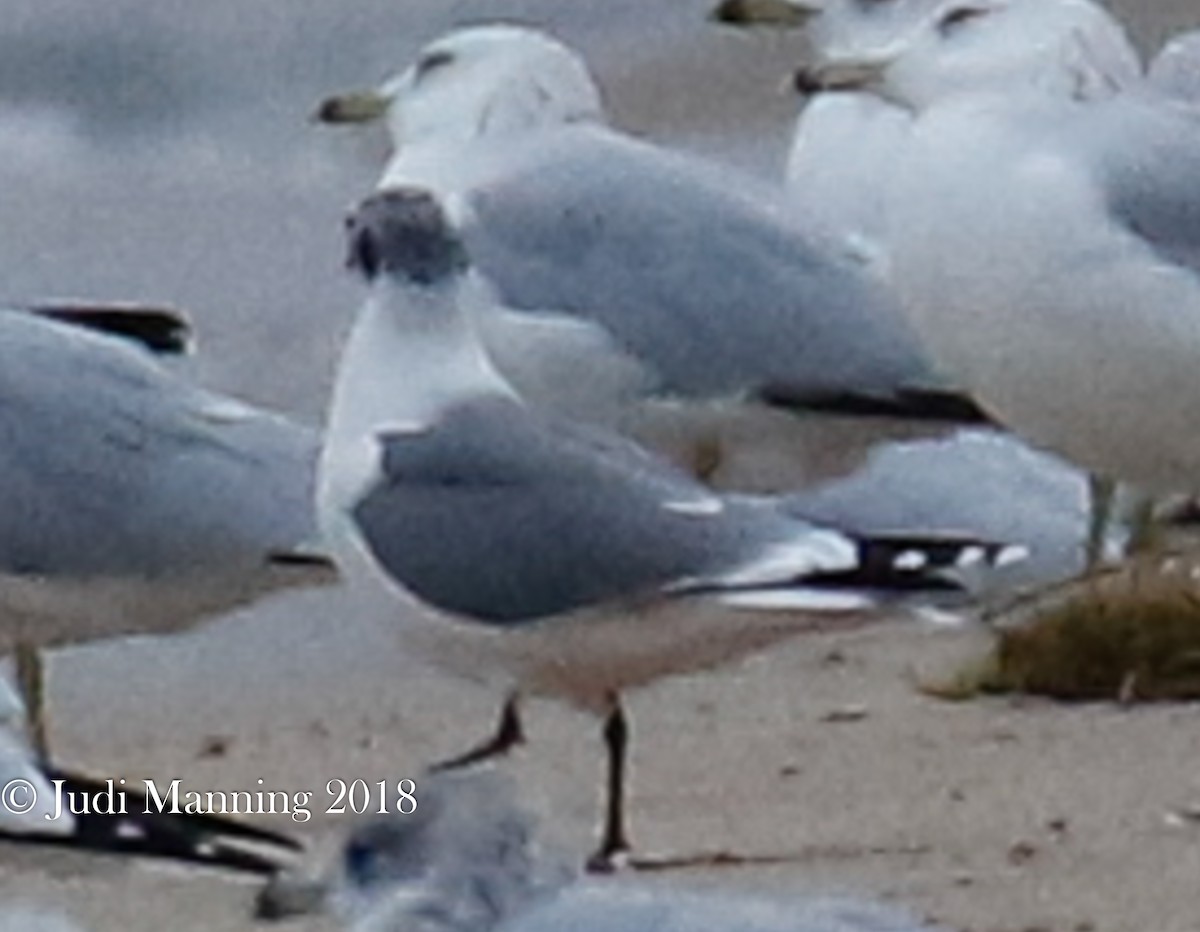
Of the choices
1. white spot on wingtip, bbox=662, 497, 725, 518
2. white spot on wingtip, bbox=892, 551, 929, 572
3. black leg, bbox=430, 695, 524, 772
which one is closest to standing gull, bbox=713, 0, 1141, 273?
black leg, bbox=430, 695, 524, 772

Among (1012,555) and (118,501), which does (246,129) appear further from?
(1012,555)

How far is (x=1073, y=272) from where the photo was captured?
28.0 feet

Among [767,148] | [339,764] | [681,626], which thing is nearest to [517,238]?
[339,764]

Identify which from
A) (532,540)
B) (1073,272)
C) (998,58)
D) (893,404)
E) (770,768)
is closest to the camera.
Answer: (532,540)

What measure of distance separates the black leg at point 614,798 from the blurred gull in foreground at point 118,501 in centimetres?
65

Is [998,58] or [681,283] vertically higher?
[998,58]

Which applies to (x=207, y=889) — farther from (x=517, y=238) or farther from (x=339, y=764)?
(x=517, y=238)

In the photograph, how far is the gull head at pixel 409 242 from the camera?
7633 mm

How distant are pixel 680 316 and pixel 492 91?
2.69 ft

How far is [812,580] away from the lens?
7258 mm

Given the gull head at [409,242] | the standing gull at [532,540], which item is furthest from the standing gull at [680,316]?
the standing gull at [532,540]

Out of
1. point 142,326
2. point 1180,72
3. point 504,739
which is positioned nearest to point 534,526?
point 504,739

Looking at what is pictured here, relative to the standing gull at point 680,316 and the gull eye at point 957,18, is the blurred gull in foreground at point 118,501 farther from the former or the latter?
the gull eye at point 957,18

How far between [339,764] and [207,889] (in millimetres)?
1240
